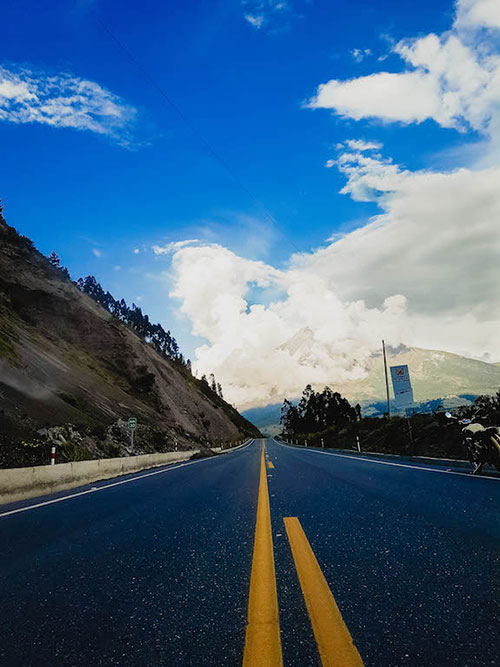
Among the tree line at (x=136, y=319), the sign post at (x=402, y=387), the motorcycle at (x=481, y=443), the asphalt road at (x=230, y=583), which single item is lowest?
the asphalt road at (x=230, y=583)

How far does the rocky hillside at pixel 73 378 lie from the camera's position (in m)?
23.8

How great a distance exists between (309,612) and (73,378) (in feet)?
128

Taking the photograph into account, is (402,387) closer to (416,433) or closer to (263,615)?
(416,433)

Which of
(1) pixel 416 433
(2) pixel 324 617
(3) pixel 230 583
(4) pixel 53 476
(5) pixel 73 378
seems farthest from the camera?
(5) pixel 73 378

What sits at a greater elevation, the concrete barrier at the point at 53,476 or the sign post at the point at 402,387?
the sign post at the point at 402,387

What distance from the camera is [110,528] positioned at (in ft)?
16.3

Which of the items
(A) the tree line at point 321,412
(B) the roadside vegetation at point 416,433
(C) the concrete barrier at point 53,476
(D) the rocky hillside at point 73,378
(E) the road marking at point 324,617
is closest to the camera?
(E) the road marking at point 324,617

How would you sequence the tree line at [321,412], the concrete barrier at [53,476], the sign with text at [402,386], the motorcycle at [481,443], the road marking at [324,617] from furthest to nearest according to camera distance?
the tree line at [321,412]
the sign with text at [402,386]
the concrete barrier at [53,476]
the motorcycle at [481,443]
the road marking at [324,617]

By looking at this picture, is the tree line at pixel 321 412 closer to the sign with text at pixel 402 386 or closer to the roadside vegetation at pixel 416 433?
the roadside vegetation at pixel 416 433

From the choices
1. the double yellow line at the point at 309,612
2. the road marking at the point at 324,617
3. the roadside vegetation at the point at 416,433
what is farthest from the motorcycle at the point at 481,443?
the road marking at the point at 324,617

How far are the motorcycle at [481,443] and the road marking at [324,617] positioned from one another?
19.8 ft

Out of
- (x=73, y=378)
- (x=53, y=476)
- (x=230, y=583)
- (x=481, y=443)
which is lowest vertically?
(x=230, y=583)

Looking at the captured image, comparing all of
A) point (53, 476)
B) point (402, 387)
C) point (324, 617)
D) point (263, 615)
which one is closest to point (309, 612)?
point (324, 617)

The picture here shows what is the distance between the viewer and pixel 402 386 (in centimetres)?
1950
